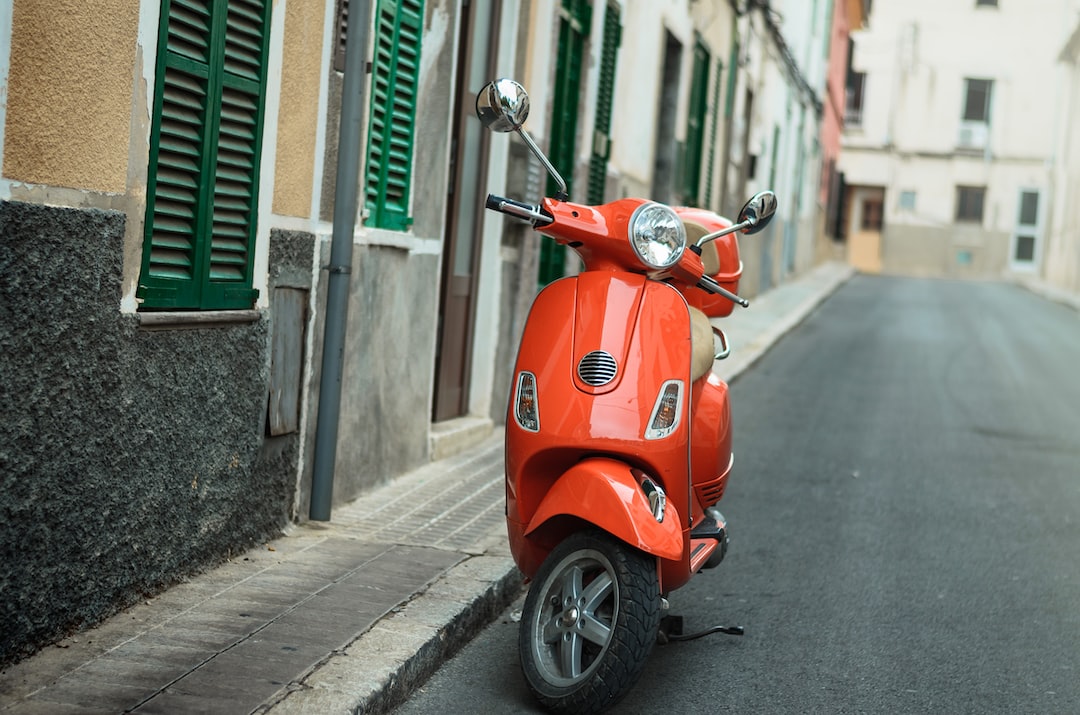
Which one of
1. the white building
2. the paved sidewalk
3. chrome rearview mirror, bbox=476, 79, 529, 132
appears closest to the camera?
the paved sidewalk

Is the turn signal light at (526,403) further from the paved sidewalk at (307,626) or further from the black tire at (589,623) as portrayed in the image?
the paved sidewalk at (307,626)

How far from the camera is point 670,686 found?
172 inches

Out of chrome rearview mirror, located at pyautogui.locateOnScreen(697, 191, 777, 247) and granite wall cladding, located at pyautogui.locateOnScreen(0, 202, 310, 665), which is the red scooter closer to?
chrome rearview mirror, located at pyautogui.locateOnScreen(697, 191, 777, 247)

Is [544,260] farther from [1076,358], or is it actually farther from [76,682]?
[1076,358]

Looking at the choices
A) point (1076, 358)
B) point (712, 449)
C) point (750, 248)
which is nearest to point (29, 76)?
point (712, 449)

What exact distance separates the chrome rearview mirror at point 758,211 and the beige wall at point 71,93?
1890 mm

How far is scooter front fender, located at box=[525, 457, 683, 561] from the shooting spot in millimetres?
3857

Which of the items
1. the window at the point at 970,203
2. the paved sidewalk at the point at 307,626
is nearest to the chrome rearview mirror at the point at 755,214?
the paved sidewalk at the point at 307,626

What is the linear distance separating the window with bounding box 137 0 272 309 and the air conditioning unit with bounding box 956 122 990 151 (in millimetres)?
43764

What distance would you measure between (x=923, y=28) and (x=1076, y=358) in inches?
1265

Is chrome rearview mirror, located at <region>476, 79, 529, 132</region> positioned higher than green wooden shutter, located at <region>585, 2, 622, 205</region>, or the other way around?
green wooden shutter, located at <region>585, 2, 622, 205</region>

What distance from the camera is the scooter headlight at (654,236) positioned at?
165 inches

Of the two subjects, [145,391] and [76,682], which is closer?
[76,682]

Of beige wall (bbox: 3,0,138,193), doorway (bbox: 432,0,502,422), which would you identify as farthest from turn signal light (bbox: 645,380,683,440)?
doorway (bbox: 432,0,502,422)
